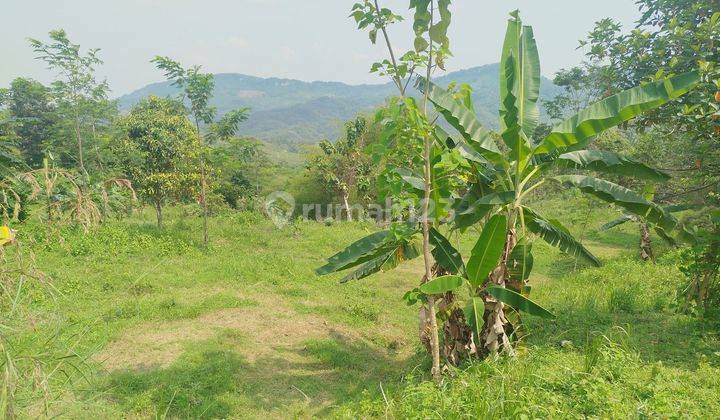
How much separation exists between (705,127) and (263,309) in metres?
7.02

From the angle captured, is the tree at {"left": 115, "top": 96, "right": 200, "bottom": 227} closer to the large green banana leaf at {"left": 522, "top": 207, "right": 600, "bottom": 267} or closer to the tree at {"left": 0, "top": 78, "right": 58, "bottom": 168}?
the large green banana leaf at {"left": 522, "top": 207, "right": 600, "bottom": 267}

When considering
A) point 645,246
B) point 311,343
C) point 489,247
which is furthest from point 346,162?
point 489,247

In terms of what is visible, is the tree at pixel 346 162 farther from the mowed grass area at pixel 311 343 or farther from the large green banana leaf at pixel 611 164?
the large green banana leaf at pixel 611 164

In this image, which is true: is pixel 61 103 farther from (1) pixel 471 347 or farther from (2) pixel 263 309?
(1) pixel 471 347

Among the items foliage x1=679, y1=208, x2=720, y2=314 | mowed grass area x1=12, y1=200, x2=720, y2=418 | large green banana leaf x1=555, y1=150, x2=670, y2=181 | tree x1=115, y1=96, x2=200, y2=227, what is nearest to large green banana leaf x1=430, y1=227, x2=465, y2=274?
mowed grass area x1=12, y1=200, x2=720, y2=418

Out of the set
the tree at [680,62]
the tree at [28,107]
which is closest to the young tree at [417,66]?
the tree at [680,62]

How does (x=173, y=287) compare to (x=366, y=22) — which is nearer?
(x=366, y=22)

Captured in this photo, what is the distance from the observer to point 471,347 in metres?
5.36

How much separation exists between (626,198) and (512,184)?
1.16m

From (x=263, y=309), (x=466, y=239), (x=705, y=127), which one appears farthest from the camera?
(x=466, y=239)

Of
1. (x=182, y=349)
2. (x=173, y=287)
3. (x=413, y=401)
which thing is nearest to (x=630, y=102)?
(x=413, y=401)

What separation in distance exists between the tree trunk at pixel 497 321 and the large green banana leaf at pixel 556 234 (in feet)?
0.92

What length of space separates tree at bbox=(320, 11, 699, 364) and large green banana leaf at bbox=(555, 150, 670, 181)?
0.01 meters

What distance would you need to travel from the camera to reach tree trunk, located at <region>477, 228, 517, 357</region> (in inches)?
200
